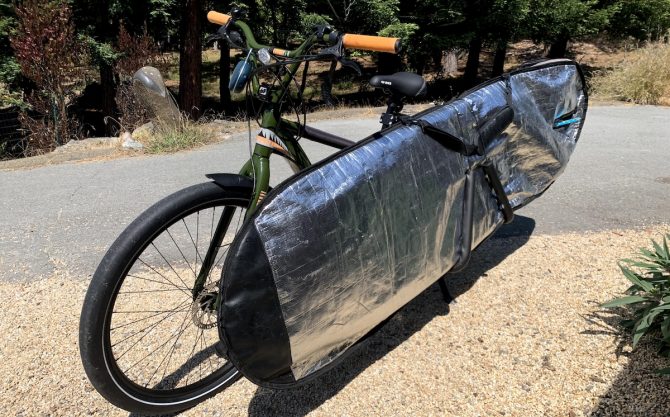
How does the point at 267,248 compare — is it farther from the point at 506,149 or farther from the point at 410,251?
the point at 506,149

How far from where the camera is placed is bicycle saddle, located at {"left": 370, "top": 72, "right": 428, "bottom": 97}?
232 centimetres

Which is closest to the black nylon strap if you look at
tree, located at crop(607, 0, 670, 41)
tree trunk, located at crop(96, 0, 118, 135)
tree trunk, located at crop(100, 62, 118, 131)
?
tree trunk, located at crop(96, 0, 118, 135)

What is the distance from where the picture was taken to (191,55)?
10.5 metres

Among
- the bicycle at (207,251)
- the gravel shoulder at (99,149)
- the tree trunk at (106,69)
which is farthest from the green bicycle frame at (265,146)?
the tree trunk at (106,69)

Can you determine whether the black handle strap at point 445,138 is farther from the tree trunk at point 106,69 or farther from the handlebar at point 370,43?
the tree trunk at point 106,69

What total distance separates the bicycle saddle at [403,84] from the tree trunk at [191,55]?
329 inches

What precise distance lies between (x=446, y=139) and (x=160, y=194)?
3577 mm

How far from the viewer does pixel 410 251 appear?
2.27m

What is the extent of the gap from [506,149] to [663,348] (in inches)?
49.2

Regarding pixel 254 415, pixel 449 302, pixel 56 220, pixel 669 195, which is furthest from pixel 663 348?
pixel 56 220

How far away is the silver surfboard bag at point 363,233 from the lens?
1.85 m

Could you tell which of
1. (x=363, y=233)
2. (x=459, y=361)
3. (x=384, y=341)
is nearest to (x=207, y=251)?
(x=363, y=233)

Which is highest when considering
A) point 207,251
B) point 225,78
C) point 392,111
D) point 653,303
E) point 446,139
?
point 392,111

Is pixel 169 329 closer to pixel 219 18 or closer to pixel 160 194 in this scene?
pixel 219 18
